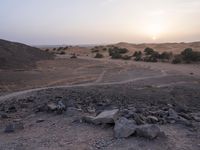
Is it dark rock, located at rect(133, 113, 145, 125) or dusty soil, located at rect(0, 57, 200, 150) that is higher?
dark rock, located at rect(133, 113, 145, 125)

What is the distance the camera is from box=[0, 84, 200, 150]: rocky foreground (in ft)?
23.8

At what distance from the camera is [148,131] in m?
7.13

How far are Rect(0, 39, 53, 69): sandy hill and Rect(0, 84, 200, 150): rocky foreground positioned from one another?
14.9 metres

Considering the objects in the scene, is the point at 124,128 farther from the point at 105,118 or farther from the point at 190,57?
the point at 190,57

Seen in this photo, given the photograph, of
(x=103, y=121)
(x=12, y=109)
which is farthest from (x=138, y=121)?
(x=12, y=109)

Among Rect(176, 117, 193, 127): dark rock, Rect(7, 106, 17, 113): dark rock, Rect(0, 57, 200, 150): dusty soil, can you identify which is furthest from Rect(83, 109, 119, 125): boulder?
Rect(7, 106, 17, 113): dark rock

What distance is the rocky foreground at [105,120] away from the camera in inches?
285

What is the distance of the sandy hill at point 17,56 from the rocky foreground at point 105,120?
49.0 ft

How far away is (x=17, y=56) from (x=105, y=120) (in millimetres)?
26459

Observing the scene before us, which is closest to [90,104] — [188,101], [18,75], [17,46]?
[188,101]

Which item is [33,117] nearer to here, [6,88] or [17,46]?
[6,88]

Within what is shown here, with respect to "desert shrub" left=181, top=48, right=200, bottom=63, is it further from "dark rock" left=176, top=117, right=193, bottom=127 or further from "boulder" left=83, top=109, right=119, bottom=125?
"boulder" left=83, top=109, right=119, bottom=125

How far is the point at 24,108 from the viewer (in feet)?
38.1

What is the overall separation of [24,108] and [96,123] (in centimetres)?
404
